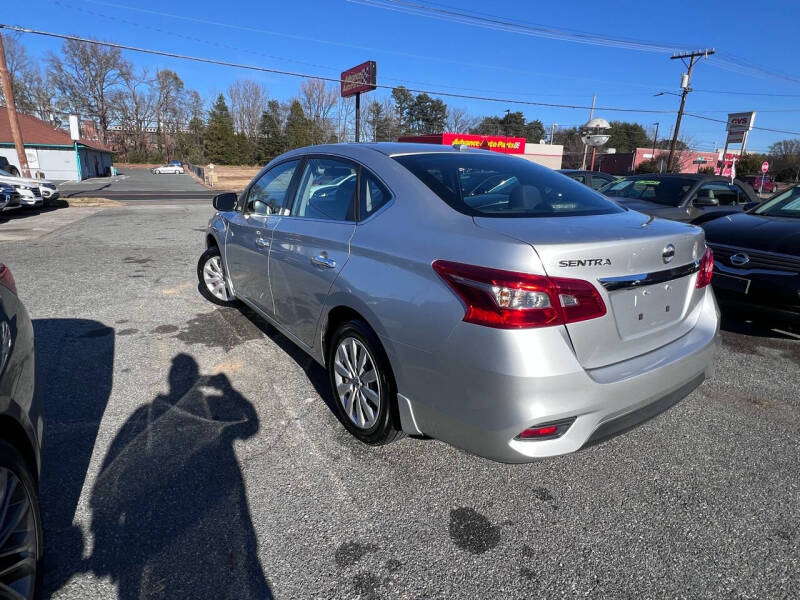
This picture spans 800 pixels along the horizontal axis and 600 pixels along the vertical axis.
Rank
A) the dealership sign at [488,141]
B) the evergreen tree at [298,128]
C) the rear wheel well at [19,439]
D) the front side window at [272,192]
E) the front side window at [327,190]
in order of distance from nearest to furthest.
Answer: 1. the rear wheel well at [19,439]
2. the front side window at [327,190]
3. the front side window at [272,192]
4. the dealership sign at [488,141]
5. the evergreen tree at [298,128]

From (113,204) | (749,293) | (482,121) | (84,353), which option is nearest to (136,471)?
(84,353)

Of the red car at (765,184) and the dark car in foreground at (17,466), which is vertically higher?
the red car at (765,184)

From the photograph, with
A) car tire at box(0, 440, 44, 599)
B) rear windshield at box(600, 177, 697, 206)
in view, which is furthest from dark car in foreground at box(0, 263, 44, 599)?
rear windshield at box(600, 177, 697, 206)

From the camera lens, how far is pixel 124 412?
3.03m

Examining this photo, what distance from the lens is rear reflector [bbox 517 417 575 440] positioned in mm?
1924

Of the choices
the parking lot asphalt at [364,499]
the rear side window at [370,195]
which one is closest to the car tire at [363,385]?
the parking lot asphalt at [364,499]

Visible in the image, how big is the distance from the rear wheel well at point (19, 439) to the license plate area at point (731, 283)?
4734mm

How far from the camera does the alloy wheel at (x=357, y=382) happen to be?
256 centimetres

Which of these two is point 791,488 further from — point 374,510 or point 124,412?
point 124,412

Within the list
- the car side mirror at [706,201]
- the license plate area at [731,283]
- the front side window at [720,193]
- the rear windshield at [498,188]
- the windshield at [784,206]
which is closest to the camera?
the rear windshield at [498,188]

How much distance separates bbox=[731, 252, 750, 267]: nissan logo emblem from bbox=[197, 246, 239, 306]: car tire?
4671 mm

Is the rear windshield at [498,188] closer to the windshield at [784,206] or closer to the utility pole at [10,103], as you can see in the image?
the windshield at [784,206]

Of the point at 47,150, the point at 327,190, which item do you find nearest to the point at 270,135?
the point at 47,150

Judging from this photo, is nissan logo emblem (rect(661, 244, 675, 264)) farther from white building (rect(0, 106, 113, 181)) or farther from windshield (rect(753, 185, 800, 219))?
white building (rect(0, 106, 113, 181))
